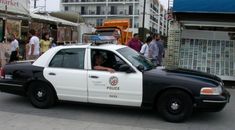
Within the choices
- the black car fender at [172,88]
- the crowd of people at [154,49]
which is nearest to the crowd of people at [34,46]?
the crowd of people at [154,49]

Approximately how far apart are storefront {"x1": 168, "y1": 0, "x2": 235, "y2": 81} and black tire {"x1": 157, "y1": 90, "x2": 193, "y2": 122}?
17.0 feet

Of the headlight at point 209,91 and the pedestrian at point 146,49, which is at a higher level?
the pedestrian at point 146,49

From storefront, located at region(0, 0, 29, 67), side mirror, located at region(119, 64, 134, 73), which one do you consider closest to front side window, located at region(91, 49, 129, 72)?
side mirror, located at region(119, 64, 134, 73)

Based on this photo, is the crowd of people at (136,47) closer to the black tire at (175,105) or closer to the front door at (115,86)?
the front door at (115,86)

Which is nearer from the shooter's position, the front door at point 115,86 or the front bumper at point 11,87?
the front door at point 115,86

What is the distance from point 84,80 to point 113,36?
13.5 metres

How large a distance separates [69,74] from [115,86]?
1059 mm

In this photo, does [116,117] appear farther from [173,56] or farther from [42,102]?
[173,56]

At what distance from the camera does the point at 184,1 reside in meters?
12.1

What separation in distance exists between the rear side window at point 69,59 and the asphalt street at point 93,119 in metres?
0.95

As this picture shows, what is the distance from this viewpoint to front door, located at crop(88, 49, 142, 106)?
765 cm

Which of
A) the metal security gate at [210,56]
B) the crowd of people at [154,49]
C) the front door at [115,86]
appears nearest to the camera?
the front door at [115,86]

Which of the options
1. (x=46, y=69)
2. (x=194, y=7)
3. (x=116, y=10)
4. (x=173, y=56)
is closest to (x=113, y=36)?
(x=173, y=56)

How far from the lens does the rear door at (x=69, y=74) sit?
A: 802 cm
